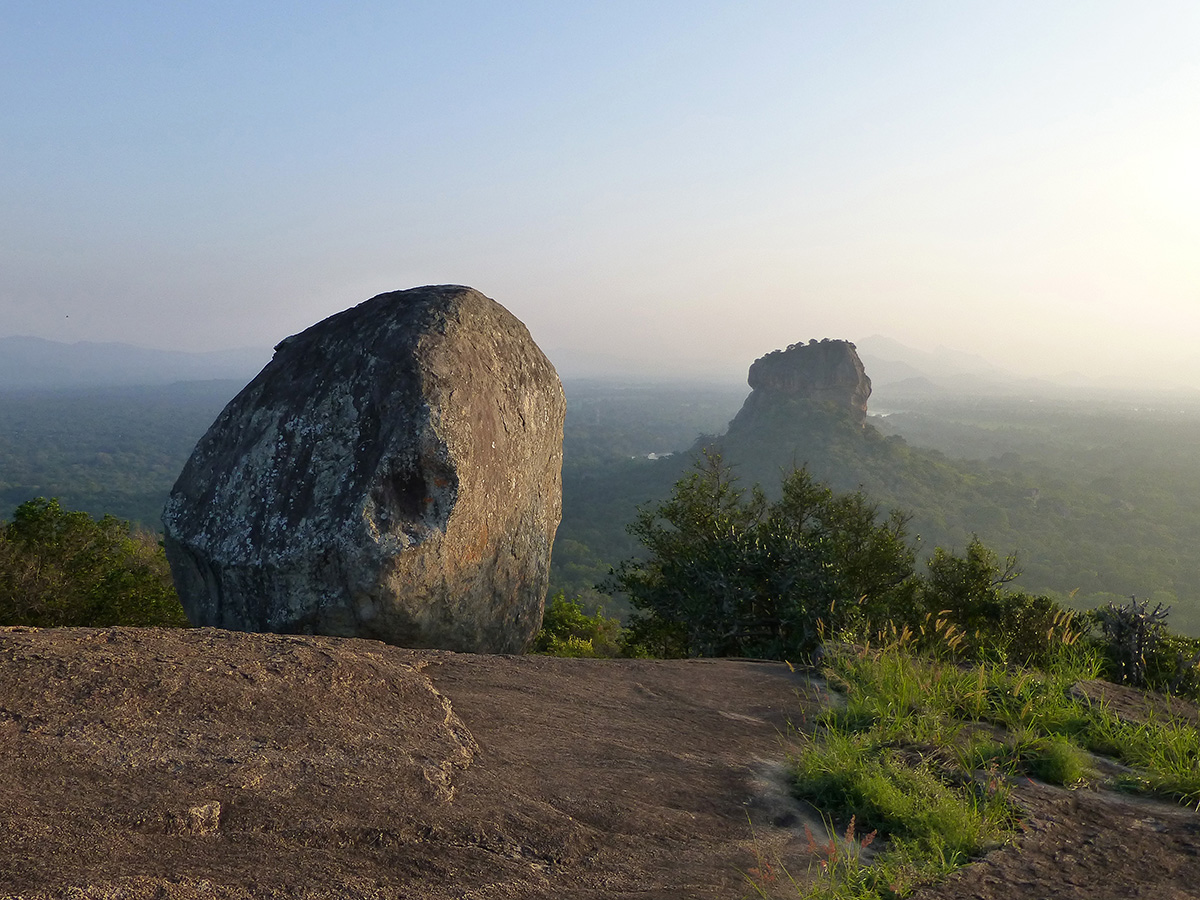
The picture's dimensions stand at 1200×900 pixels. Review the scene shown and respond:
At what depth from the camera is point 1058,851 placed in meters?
4.77

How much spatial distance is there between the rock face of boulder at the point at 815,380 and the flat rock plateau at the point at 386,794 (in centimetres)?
11928

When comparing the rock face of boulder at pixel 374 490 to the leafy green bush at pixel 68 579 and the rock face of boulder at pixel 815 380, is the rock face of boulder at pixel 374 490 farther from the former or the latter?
the rock face of boulder at pixel 815 380

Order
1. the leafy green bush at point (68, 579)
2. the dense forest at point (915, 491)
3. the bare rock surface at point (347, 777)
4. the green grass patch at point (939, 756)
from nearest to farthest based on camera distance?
the bare rock surface at point (347, 777) < the green grass patch at point (939, 756) < the leafy green bush at point (68, 579) < the dense forest at point (915, 491)

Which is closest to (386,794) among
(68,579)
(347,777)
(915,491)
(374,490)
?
(347,777)

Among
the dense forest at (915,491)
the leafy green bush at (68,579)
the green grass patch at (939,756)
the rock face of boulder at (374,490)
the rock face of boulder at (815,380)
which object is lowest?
the dense forest at (915,491)

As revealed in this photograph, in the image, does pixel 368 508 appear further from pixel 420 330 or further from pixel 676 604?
pixel 676 604

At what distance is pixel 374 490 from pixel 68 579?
9.20 m

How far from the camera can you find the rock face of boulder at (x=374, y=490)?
868cm

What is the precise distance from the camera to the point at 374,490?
8836mm

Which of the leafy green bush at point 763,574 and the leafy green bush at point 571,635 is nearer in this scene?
the leafy green bush at point 763,574

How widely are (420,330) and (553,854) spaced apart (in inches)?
283

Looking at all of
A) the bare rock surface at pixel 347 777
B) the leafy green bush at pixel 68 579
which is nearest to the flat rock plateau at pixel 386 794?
the bare rock surface at pixel 347 777

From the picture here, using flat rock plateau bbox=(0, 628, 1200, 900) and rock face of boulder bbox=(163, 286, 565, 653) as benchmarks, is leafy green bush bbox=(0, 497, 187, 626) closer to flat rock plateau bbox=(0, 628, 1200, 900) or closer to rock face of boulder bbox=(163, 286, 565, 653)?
rock face of boulder bbox=(163, 286, 565, 653)

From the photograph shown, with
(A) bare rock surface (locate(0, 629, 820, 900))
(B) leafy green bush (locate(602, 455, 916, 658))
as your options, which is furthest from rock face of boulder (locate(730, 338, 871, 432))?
(A) bare rock surface (locate(0, 629, 820, 900))
